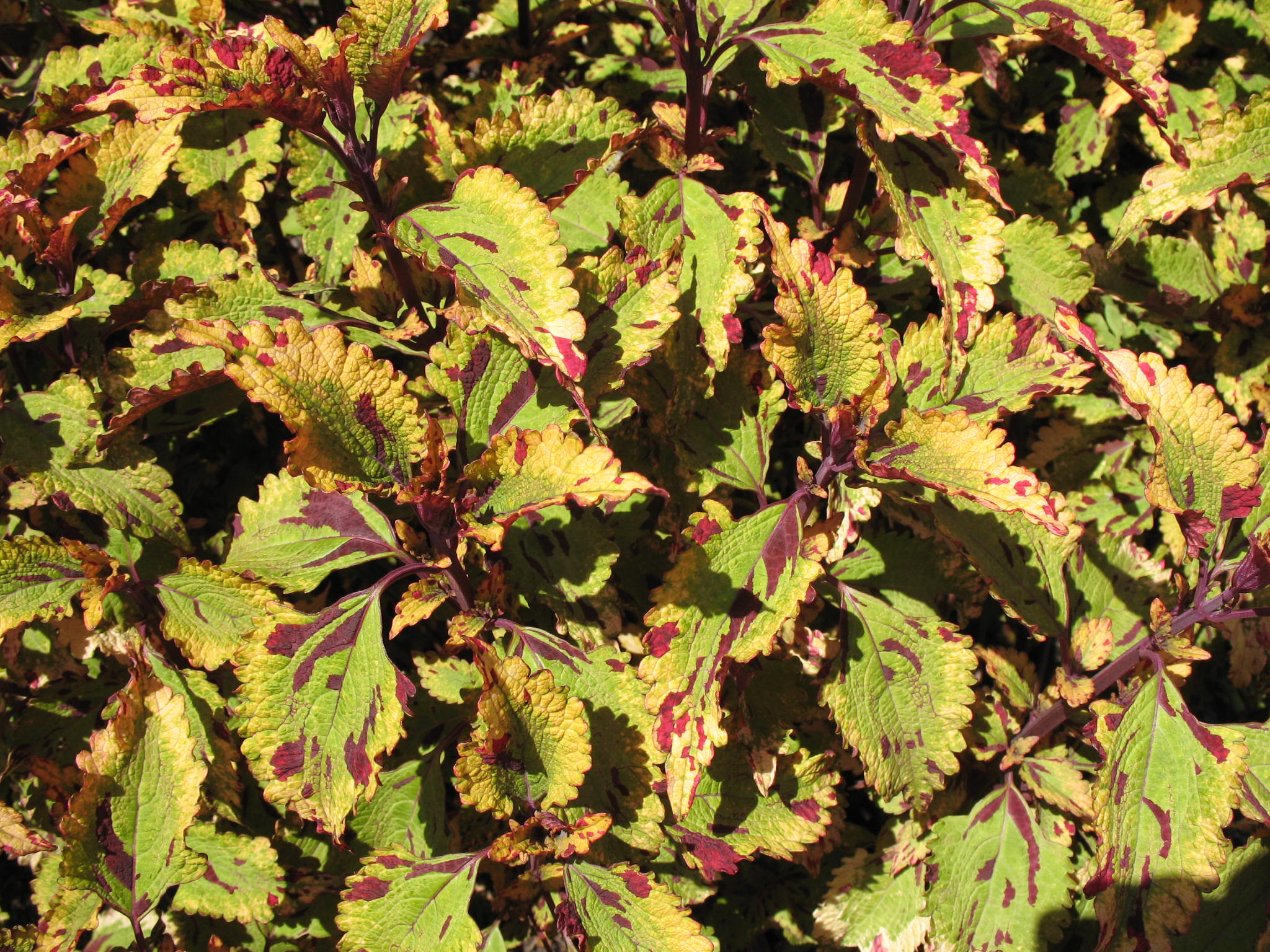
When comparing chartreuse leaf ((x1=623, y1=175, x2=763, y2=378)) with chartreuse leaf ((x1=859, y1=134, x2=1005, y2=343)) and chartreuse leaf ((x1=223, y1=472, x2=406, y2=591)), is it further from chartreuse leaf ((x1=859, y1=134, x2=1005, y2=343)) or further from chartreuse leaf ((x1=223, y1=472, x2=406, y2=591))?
chartreuse leaf ((x1=223, y1=472, x2=406, y2=591))

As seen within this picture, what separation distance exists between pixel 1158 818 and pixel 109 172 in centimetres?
230

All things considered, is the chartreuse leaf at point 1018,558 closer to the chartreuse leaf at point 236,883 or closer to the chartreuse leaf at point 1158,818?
the chartreuse leaf at point 1158,818

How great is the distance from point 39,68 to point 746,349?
6.09ft

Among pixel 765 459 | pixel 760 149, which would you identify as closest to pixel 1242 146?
pixel 760 149

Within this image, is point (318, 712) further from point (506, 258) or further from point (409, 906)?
point (506, 258)

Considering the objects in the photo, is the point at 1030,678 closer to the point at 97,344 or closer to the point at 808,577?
the point at 808,577

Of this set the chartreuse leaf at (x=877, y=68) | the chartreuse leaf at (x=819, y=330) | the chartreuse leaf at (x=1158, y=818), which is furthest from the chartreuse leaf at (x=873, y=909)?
the chartreuse leaf at (x=877, y=68)

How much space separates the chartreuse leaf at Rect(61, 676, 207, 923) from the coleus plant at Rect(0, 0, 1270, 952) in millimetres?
10

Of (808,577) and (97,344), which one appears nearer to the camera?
(808,577)

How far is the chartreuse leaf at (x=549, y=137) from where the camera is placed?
6.21 ft

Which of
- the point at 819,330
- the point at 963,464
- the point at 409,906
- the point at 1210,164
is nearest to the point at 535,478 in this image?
the point at 819,330

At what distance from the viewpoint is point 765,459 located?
189cm

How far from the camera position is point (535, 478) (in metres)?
1.51

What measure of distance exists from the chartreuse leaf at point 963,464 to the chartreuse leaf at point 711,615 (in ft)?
0.68
